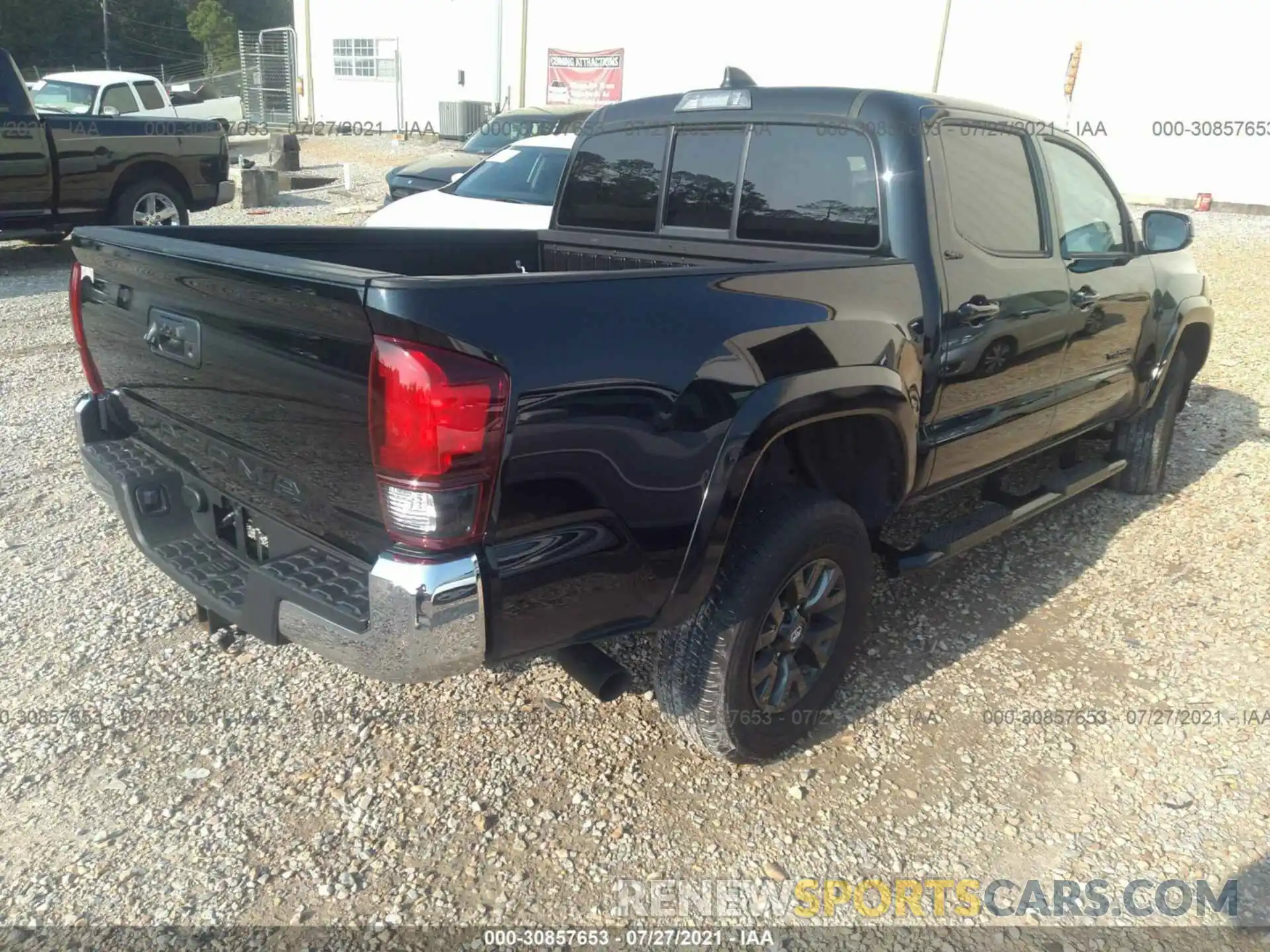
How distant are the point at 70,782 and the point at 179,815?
373mm

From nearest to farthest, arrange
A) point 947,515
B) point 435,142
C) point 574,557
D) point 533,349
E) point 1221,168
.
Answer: point 533,349 → point 574,557 → point 947,515 → point 1221,168 → point 435,142

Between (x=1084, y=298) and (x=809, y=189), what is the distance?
132cm

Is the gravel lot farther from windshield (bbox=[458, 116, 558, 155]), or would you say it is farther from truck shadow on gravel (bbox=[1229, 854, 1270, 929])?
windshield (bbox=[458, 116, 558, 155])

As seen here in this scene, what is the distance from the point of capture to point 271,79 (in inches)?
1353

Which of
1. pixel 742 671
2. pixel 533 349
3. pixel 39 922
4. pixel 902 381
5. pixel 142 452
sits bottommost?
pixel 39 922

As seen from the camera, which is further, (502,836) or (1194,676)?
(1194,676)

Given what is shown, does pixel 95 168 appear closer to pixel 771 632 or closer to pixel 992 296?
pixel 992 296

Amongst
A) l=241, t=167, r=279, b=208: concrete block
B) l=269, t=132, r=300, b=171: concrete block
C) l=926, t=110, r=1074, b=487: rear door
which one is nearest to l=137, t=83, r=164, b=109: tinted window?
l=241, t=167, r=279, b=208: concrete block

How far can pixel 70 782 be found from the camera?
8.84 ft

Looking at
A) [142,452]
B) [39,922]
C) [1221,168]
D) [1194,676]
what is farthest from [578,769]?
[1221,168]

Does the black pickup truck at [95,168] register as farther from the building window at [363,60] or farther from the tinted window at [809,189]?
the building window at [363,60]

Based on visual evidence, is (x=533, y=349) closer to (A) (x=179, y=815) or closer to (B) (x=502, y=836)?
(B) (x=502, y=836)

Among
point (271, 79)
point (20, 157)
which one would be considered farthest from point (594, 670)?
point (271, 79)

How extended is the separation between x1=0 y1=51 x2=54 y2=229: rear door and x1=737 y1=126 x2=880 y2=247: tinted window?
8.39 m
